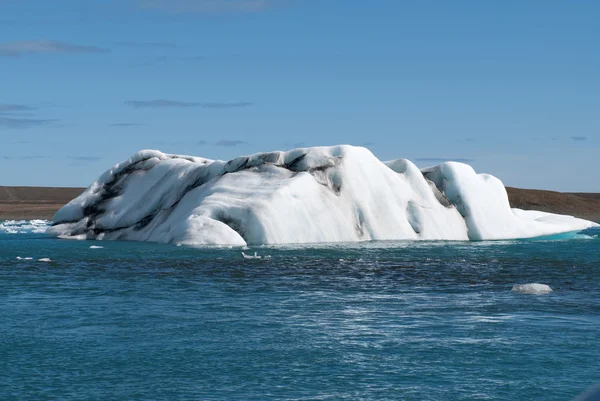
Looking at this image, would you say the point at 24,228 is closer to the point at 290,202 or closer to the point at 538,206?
the point at 290,202

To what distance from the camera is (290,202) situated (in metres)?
35.6

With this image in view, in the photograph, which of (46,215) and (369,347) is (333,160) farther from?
(46,215)

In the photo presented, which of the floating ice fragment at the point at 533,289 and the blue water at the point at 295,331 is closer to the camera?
the blue water at the point at 295,331

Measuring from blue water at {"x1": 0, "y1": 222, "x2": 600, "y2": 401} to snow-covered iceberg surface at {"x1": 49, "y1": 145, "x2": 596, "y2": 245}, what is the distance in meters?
8.87

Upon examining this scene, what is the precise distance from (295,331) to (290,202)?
21.5 m

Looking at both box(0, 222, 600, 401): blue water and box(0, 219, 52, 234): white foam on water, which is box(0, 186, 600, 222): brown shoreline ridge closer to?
box(0, 219, 52, 234): white foam on water

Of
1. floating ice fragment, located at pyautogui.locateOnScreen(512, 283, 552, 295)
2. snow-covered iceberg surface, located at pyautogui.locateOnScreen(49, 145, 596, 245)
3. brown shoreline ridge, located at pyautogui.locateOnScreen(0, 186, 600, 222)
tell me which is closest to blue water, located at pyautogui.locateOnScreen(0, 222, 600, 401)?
floating ice fragment, located at pyautogui.locateOnScreen(512, 283, 552, 295)

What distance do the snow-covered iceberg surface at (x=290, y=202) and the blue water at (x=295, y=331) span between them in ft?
29.1

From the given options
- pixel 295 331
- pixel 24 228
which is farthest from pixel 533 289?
pixel 24 228

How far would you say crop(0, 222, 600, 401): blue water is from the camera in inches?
418

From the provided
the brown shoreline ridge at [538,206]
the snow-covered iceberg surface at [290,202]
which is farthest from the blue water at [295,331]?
the brown shoreline ridge at [538,206]

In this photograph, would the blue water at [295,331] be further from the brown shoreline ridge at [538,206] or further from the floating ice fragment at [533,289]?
the brown shoreline ridge at [538,206]

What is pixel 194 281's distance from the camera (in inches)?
858

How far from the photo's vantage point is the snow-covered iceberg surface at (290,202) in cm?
3534
